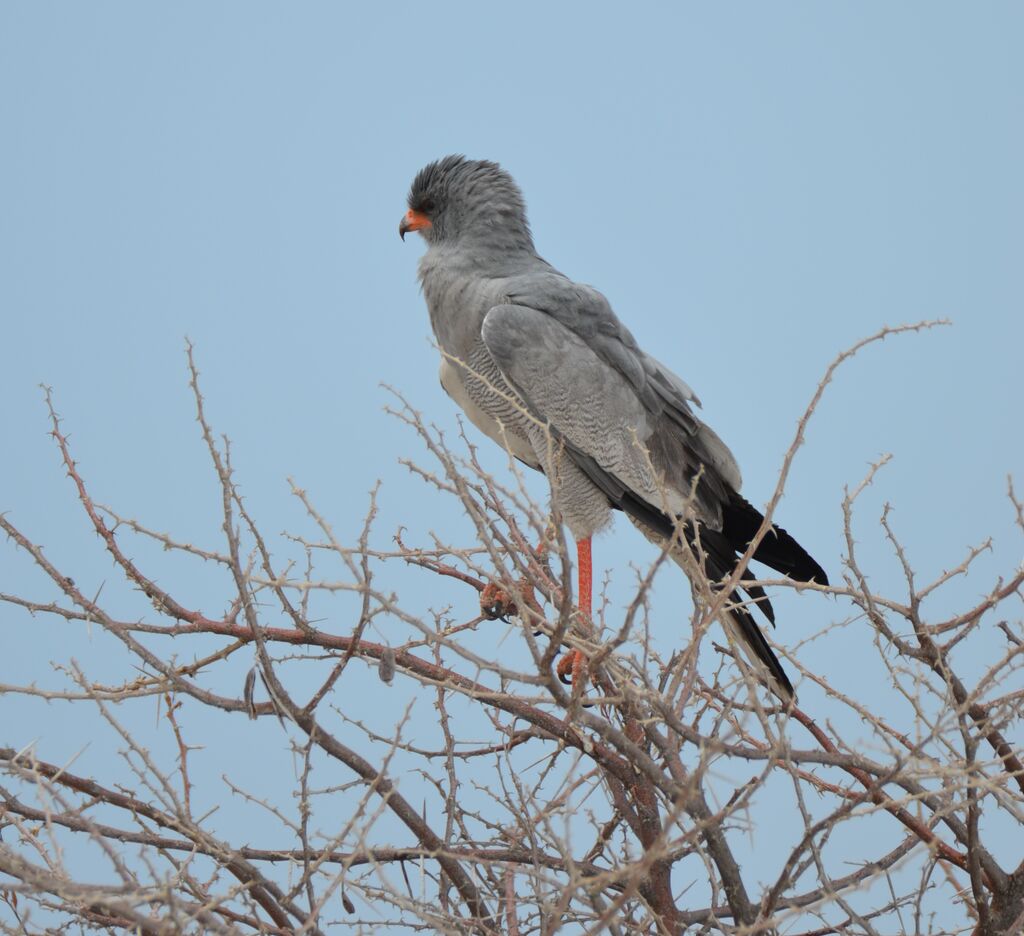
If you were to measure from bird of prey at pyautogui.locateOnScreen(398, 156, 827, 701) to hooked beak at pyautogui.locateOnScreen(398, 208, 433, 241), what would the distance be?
234 millimetres

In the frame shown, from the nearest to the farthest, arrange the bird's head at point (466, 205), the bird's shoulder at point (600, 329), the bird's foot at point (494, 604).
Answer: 1. the bird's foot at point (494, 604)
2. the bird's shoulder at point (600, 329)
3. the bird's head at point (466, 205)

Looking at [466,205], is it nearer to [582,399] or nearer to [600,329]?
[600,329]

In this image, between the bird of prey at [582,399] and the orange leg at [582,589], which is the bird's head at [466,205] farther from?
the orange leg at [582,589]

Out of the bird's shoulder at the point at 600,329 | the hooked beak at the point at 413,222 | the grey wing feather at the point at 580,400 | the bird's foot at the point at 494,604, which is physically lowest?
the bird's foot at the point at 494,604

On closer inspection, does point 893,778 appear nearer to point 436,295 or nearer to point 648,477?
point 648,477

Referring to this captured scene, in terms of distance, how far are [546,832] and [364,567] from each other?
0.75m

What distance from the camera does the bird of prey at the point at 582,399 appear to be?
4.46 metres

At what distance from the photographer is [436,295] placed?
485cm

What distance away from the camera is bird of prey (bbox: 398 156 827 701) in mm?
4465

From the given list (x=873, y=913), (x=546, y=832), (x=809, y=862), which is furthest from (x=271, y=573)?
(x=873, y=913)

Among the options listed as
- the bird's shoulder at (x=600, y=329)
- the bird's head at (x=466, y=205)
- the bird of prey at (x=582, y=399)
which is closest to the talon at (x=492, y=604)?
the bird of prey at (x=582, y=399)

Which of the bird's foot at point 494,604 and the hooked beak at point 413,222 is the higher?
the hooked beak at point 413,222

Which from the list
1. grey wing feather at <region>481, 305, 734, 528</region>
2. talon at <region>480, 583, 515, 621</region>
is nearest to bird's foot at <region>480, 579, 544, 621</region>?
talon at <region>480, 583, 515, 621</region>

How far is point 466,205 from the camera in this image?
4.99m
